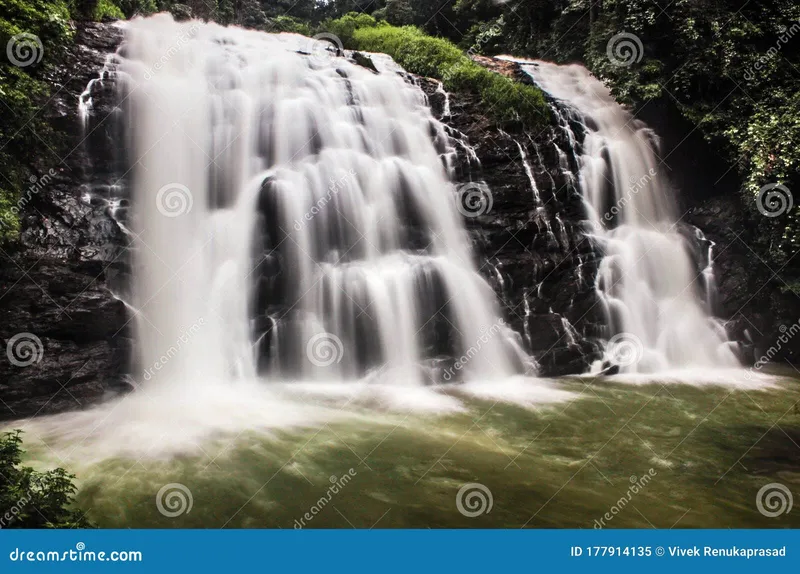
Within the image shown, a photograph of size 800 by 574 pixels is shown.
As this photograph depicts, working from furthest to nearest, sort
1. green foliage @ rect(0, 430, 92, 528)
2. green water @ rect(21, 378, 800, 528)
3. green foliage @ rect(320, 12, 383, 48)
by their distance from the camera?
1. green foliage @ rect(320, 12, 383, 48)
2. green water @ rect(21, 378, 800, 528)
3. green foliage @ rect(0, 430, 92, 528)

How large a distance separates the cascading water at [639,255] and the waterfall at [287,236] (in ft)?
9.25

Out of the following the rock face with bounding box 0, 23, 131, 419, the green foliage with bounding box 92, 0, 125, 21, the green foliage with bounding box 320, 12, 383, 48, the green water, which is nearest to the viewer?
the green water

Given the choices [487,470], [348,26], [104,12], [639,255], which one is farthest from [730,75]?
[104,12]

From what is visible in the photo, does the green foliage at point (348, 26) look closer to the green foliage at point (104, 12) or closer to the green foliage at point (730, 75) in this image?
the green foliage at point (730, 75)

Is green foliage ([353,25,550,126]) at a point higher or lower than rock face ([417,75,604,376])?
higher

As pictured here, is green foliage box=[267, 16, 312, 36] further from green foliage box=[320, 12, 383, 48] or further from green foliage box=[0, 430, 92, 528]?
green foliage box=[0, 430, 92, 528]

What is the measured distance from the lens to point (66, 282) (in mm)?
8195

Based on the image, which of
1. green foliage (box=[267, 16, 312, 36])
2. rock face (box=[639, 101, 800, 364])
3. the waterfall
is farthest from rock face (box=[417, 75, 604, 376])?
green foliage (box=[267, 16, 312, 36])

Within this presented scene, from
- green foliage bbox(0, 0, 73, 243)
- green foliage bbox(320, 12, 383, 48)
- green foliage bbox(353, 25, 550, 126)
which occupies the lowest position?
green foliage bbox(0, 0, 73, 243)

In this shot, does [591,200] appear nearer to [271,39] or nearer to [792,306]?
[792,306]

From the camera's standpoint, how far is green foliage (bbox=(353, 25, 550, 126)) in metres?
12.7

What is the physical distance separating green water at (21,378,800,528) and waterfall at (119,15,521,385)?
1.93 meters

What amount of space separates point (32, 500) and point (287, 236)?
20.0ft

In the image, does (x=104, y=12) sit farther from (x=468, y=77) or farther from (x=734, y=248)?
(x=734, y=248)
